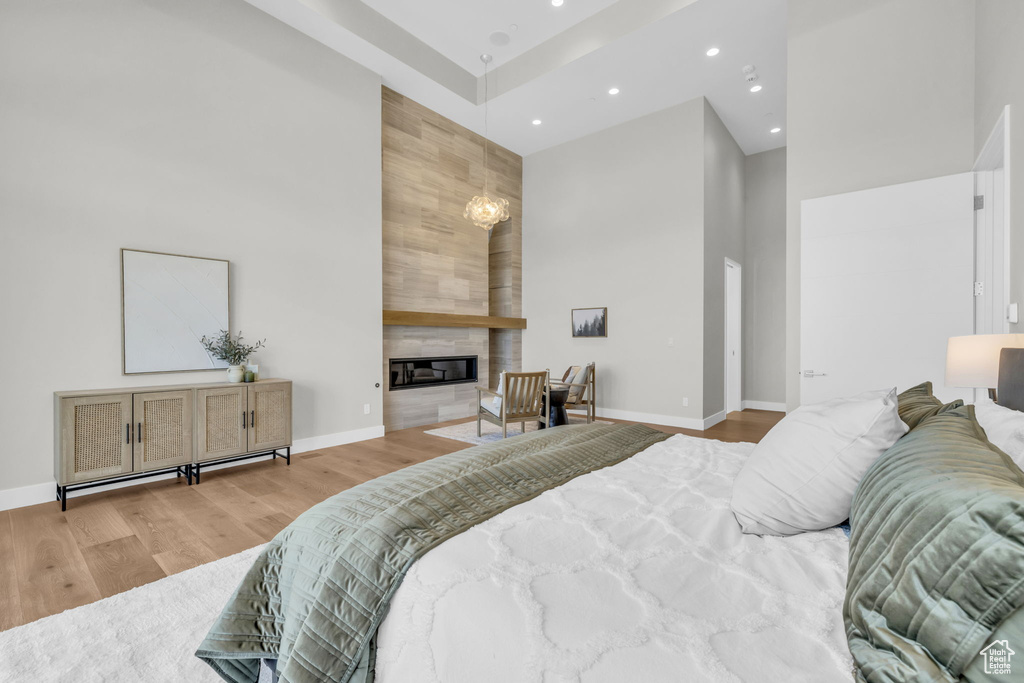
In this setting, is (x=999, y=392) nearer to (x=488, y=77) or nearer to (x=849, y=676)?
(x=849, y=676)

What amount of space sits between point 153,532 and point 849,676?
317 cm

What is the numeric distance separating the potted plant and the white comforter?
3.35m

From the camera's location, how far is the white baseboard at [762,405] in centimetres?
661

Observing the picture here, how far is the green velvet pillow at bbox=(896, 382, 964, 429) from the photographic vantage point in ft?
3.80

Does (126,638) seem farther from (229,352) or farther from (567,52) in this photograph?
(567,52)

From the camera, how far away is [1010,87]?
2.16 meters

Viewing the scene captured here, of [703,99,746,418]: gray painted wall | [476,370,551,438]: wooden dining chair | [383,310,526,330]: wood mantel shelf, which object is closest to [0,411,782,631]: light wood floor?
[476,370,551,438]: wooden dining chair

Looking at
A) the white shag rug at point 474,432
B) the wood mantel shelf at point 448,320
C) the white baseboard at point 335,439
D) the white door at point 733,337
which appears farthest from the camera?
the white door at point 733,337

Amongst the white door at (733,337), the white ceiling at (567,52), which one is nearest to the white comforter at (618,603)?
the white ceiling at (567,52)

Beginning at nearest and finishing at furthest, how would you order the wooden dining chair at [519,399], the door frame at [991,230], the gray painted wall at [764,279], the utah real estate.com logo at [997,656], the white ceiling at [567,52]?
the utah real estate.com logo at [997,656]
the door frame at [991,230]
the white ceiling at [567,52]
the wooden dining chair at [519,399]
the gray painted wall at [764,279]

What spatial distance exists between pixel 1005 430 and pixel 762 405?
6.36 metres

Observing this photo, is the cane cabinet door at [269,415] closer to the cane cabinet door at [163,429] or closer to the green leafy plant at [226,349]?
the green leafy plant at [226,349]

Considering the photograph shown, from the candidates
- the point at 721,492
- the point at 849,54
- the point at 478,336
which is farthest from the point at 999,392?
the point at 478,336

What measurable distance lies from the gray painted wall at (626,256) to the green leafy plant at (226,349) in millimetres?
4023
